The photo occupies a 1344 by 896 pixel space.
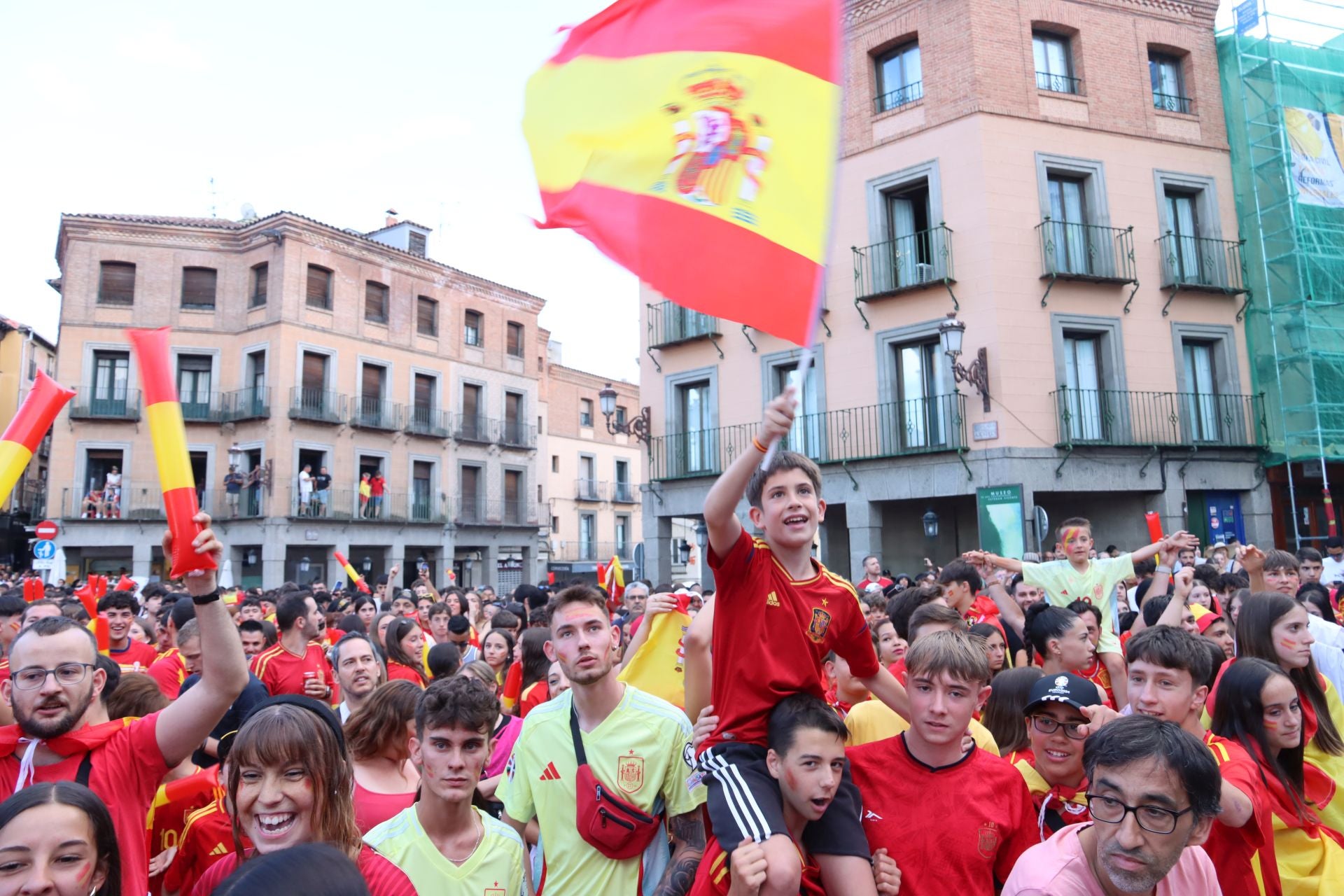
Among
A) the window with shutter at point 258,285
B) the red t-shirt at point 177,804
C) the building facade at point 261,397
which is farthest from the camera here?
the window with shutter at point 258,285

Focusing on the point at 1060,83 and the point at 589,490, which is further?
the point at 589,490

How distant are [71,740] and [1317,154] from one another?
23919 millimetres

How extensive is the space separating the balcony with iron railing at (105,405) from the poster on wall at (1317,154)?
1354 inches

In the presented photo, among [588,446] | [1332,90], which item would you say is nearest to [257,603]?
[1332,90]

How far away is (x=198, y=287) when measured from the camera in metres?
32.2

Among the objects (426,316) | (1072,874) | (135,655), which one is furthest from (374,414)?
(1072,874)

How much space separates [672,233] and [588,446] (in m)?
42.2

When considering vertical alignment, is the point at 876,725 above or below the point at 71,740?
below

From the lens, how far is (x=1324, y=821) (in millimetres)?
4004

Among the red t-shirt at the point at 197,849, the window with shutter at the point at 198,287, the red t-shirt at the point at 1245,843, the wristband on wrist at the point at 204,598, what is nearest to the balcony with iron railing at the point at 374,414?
the window with shutter at the point at 198,287

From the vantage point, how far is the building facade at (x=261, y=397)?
30391 mm

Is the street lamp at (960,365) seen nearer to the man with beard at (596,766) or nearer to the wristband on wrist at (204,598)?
the man with beard at (596,766)

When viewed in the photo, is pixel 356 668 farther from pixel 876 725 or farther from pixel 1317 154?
pixel 1317 154

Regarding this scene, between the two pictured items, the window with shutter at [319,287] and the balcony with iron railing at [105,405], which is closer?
the balcony with iron railing at [105,405]
